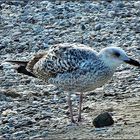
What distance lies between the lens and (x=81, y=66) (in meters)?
11.5

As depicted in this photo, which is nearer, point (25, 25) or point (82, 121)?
point (82, 121)

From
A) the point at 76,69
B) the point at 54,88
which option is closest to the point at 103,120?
the point at 76,69

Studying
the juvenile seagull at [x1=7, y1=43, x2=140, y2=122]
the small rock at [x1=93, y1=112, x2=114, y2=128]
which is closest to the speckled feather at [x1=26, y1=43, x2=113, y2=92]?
the juvenile seagull at [x1=7, y1=43, x2=140, y2=122]

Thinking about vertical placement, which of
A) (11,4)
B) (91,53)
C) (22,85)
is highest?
(91,53)

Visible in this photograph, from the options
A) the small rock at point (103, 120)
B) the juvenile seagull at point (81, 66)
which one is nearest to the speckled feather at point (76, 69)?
the juvenile seagull at point (81, 66)

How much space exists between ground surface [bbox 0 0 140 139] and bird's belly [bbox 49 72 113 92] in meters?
0.51

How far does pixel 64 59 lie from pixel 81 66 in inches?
11.7

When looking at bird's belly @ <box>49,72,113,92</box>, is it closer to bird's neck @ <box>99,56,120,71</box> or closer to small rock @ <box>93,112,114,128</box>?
bird's neck @ <box>99,56,120,71</box>

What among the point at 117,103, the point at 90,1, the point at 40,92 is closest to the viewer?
the point at 117,103

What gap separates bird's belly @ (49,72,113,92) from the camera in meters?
11.4

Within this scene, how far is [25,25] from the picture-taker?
19078 millimetres

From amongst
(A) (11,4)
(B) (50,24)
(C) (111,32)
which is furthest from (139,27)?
(A) (11,4)

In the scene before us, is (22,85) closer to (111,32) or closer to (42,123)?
(42,123)

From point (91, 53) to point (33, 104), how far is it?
1656mm
